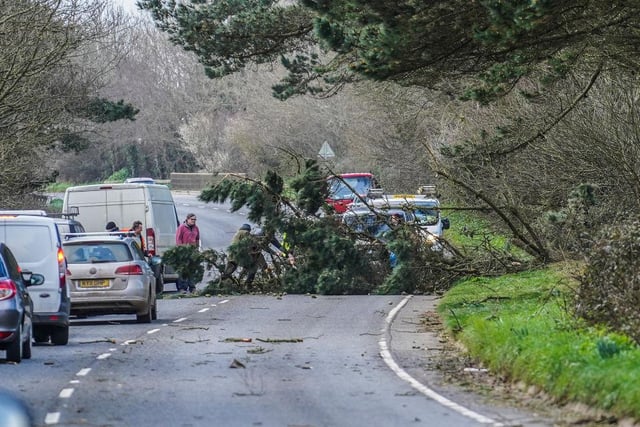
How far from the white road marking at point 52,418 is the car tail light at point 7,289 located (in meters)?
5.54

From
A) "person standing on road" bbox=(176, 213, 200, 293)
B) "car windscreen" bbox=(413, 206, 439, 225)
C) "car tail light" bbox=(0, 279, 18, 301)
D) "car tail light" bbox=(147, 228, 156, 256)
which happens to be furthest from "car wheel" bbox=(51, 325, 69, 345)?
A: "car tail light" bbox=(147, 228, 156, 256)

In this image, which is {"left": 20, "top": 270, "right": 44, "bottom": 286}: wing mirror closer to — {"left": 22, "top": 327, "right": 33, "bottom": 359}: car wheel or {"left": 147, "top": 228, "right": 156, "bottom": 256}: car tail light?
{"left": 22, "top": 327, "right": 33, "bottom": 359}: car wheel

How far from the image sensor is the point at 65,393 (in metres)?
14.8

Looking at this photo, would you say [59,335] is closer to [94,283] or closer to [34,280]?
[34,280]

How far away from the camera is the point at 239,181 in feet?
111

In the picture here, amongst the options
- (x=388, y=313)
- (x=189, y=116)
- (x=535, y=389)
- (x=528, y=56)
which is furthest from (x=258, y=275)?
(x=189, y=116)

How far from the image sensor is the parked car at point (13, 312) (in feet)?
59.8

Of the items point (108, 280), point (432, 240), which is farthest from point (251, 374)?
point (432, 240)

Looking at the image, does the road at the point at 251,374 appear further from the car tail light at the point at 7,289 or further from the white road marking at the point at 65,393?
the car tail light at the point at 7,289

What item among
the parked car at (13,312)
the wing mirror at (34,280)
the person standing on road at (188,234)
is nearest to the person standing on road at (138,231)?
the person standing on road at (188,234)

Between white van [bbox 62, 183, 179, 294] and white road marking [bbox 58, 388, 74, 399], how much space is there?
2215cm

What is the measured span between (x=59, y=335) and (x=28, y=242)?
154 cm

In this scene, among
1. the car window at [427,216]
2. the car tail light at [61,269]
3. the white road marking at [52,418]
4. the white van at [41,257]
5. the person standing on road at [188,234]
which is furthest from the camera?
the person standing on road at [188,234]

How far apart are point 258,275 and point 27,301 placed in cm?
1469
